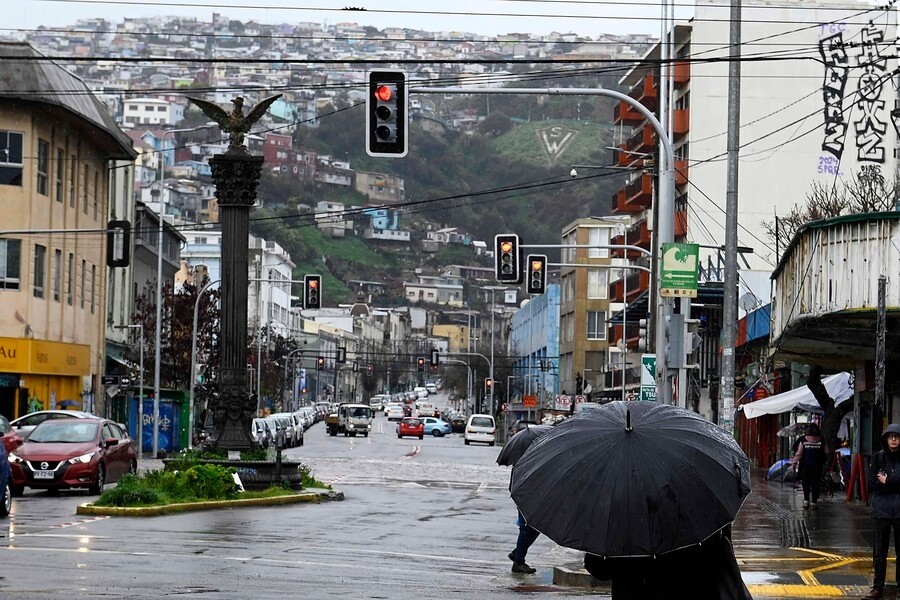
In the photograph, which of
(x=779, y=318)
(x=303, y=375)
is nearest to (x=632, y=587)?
(x=779, y=318)

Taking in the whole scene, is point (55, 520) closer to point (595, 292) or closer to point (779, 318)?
point (779, 318)

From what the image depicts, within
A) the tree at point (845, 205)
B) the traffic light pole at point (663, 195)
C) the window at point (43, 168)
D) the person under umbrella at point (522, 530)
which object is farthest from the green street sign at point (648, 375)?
the window at point (43, 168)

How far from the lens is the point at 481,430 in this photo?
88312 mm

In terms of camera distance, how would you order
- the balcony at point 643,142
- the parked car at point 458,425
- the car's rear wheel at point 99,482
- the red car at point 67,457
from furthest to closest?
the parked car at point 458,425, the balcony at point 643,142, the car's rear wheel at point 99,482, the red car at point 67,457

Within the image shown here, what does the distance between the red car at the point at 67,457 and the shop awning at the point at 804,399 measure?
1689cm

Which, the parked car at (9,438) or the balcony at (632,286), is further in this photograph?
the balcony at (632,286)

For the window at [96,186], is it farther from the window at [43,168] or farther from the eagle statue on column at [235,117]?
the eagle statue on column at [235,117]

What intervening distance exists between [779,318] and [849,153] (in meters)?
40.7

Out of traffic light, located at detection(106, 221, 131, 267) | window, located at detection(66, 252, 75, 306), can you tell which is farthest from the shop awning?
window, located at detection(66, 252, 75, 306)

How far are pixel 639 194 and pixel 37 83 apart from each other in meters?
34.5

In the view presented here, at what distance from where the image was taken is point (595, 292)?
404ft

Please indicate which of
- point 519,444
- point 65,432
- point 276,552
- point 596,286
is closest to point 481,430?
point 596,286

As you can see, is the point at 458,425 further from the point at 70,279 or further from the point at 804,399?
the point at 804,399

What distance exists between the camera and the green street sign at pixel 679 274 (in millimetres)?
24328
